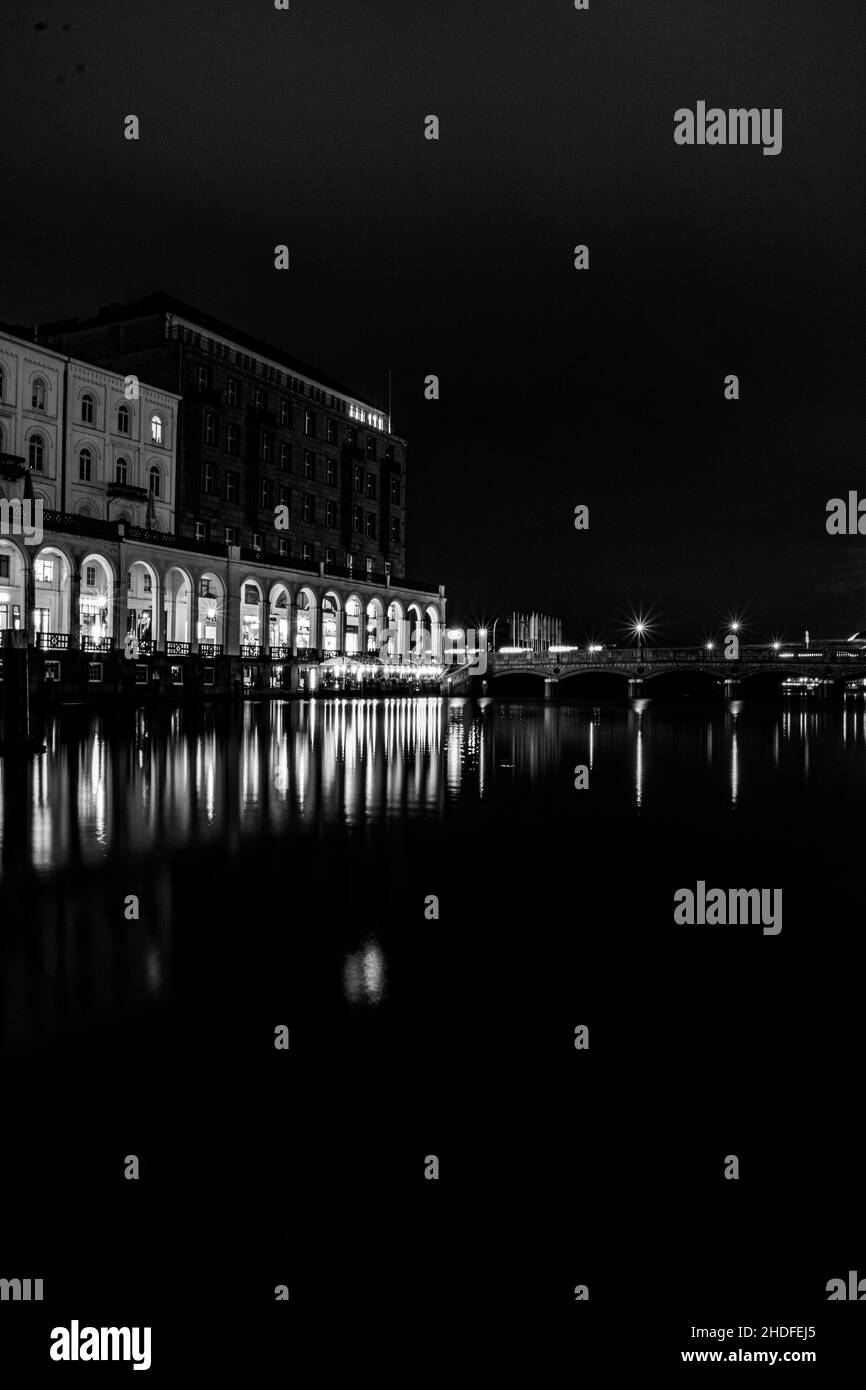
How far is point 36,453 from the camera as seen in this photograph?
58344mm

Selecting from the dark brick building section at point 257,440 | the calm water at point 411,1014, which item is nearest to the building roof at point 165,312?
the dark brick building section at point 257,440

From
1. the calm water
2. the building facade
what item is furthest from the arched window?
the calm water

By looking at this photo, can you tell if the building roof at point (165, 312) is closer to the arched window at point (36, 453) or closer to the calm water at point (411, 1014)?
the arched window at point (36, 453)

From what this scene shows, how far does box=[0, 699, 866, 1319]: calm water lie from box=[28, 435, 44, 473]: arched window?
172 feet

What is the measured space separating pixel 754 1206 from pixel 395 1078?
174cm

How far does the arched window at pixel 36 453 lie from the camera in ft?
190

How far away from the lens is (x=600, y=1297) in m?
Result: 3.27

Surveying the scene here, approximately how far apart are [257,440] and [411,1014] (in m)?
77.9

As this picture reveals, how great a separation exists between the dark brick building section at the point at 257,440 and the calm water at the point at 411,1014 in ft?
208

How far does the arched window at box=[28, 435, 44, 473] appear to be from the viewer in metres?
57.8

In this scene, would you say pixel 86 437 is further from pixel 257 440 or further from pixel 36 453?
pixel 257 440

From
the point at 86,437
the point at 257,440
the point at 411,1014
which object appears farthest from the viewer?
the point at 257,440

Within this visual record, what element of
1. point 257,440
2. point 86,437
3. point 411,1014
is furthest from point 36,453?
point 411,1014
